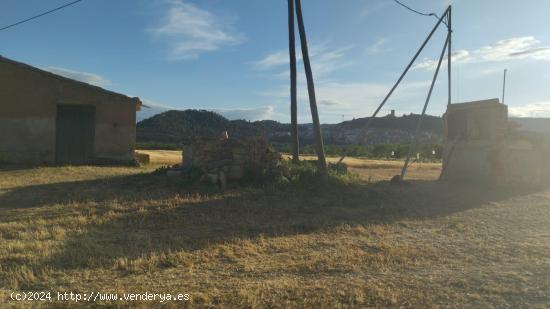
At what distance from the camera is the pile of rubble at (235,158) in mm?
12953

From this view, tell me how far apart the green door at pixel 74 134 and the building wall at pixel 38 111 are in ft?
1.10

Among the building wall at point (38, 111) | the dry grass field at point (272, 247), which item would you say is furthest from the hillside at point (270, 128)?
the dry grass field at point (272, 247)

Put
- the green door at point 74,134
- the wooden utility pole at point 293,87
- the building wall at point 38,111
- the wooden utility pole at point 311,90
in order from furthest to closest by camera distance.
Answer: the green door at point 74,134 < the building wall at point 38,111 < the wooden utility pole at point 293,87 < the wooden utility pole at point 311,90

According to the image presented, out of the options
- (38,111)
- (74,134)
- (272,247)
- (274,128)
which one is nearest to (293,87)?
(74,134)

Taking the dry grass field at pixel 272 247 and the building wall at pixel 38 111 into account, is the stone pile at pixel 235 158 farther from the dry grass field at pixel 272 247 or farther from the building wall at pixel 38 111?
the building wall at pixel 38 111

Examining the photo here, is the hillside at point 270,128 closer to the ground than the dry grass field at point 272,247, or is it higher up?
higher up

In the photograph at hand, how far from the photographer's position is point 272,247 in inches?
268

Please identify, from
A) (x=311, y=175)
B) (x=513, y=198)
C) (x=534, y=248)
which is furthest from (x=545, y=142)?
(x=534, y=248)

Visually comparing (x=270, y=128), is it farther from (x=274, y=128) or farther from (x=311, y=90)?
(x=311, y=90)

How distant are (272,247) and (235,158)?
6624 millimetres

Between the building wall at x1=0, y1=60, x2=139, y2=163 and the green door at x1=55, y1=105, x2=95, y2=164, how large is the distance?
0.33 meters

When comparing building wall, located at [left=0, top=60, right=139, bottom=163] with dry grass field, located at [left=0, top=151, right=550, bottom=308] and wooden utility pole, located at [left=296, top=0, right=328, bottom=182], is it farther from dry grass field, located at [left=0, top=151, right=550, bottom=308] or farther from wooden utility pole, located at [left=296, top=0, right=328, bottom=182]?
wooden utility pole, located at [left=296, top=0, right=328, bottom=182]

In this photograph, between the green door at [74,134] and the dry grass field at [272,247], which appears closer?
the dry grass field at [272,247]

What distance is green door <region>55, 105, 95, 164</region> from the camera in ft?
58.8
